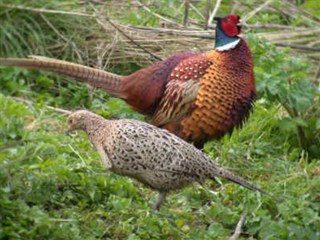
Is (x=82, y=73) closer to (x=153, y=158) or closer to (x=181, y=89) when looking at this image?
(x=181, y=89)

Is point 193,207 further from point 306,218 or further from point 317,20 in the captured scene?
point 317,20

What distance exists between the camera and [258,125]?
730cm

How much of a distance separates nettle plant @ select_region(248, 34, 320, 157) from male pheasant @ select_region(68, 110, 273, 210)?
1.43 m

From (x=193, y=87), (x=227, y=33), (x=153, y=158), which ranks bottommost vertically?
(x=153, y=158)

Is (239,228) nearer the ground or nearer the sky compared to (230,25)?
nearer the ground

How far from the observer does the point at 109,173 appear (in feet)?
19.5

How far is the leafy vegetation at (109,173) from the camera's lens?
5168mm

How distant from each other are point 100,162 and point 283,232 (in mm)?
1278

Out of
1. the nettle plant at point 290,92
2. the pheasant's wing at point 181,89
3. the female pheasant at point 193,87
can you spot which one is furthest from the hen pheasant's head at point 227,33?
the nettle plant at point 290,92

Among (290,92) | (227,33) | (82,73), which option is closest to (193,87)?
(227,33)

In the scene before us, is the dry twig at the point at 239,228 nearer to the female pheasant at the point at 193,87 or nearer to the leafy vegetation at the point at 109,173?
the leafy vegetation at the point at 109,173

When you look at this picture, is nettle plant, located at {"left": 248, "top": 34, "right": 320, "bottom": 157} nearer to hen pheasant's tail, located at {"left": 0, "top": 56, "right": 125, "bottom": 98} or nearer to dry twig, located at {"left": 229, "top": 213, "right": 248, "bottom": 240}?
hen pheasant's tail, located at {"left": 0, "top": 56, "right": 125, "bottom": 98}

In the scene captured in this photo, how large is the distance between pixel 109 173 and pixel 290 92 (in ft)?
5.30

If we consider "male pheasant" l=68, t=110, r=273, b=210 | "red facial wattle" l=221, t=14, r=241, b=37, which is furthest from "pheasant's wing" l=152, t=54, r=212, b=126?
"male pheasant" l=68, t=110, r=273, b=210
